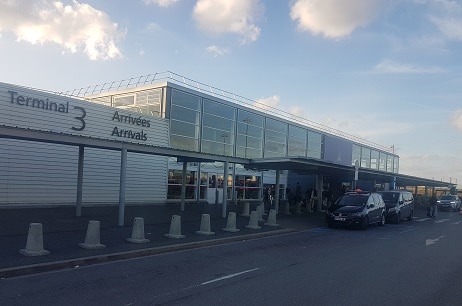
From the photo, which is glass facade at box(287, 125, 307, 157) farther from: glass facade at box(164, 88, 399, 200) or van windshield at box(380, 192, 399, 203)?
van windshield at box(380, 192, 399, 203)

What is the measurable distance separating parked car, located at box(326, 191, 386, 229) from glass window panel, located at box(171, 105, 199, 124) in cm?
1104

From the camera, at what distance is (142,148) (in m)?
16.6

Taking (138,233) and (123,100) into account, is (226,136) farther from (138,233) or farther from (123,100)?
(138,233)

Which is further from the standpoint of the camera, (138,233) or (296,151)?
(296,151)

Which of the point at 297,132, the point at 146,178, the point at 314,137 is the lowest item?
the point at 146,178

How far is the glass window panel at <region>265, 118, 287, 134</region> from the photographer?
36.0 metres

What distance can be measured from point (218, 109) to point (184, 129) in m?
3.77

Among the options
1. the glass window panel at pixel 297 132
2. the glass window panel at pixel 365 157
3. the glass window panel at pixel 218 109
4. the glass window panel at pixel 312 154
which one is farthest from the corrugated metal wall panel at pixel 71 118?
the glass window panel at pixel 365 157

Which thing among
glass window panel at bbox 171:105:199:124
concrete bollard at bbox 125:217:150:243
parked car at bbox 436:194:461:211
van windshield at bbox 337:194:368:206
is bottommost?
parked car at bbox 436:194:461:211

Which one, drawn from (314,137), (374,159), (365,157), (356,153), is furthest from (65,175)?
(374,159)

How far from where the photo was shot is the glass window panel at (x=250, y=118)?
32.8 metres

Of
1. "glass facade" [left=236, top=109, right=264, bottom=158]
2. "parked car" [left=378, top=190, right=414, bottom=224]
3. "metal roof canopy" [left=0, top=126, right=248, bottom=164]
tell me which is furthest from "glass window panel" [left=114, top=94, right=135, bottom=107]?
"parked car" [left=378, top=190, right=414, bottom=224]

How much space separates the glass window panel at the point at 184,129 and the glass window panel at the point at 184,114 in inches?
10.7

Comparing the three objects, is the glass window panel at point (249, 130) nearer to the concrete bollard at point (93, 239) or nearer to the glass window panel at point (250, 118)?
the glass window panel at point (250, 118)
